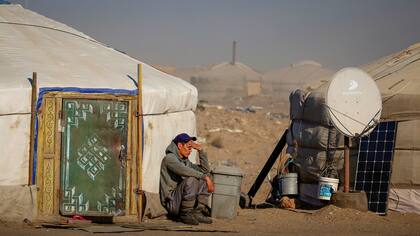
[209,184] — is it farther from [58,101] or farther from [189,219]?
[58,101]

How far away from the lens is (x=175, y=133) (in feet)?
35.1

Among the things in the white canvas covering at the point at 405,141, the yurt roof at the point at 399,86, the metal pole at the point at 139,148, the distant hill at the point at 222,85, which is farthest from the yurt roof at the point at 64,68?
the distant hill at the point at 222,85

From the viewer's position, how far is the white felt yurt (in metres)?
9.29

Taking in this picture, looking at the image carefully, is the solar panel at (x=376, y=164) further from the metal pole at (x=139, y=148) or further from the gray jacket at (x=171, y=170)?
the metal pole at (x=139, y=148)

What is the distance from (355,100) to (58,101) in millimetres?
3737

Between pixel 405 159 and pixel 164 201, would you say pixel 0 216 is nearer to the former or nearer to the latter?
pixel 164 201

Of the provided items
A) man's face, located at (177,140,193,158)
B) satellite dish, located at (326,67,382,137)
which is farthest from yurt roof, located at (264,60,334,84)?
man's face, located at (177,140,193,158)

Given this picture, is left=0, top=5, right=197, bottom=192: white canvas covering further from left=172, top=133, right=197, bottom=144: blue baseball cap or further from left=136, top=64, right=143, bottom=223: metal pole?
left=172, top=133, right=197, bottom=144: blue baseball cap

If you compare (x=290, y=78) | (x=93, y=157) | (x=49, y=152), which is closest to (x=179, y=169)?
(x=93, y=157)

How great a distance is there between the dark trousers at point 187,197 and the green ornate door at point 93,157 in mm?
589

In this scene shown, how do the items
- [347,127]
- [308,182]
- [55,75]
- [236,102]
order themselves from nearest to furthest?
[55,75]
[347,127]
[308,182]
[236,102]

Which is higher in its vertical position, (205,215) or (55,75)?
(55,75)

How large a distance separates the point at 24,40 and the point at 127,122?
2.11 m

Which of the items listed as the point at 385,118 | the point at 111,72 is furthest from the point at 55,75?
the point at 385,118
